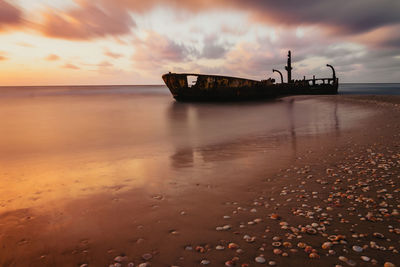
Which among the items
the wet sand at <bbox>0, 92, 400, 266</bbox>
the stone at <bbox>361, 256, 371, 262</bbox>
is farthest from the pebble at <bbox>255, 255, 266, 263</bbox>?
the stone at <bbox>361, 256, 371, 262</bbox>

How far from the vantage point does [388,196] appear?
399 cm

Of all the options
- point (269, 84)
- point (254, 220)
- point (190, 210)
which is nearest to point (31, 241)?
point (190, 210)

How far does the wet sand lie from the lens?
2883mm

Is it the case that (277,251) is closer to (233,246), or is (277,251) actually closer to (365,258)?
(233,246)

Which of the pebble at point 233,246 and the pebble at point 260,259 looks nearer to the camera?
the pebble at point 260,259

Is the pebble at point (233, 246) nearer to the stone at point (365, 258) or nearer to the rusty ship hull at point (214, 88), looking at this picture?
the stone at point (365, 258)

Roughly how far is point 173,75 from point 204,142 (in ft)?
73.8

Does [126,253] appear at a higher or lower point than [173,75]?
lower

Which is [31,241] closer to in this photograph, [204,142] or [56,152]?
[56,152]

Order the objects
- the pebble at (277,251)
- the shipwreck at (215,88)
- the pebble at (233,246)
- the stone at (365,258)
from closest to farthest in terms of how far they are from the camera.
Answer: the stone at (365,258)
the pebble at (277,251)
the pebble at (233,246)
the shipwreck at (215,88)

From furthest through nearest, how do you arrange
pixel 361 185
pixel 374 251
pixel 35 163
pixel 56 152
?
1. pixel 56 152
2. pixel 35 163
3. pixel 361 185
4. pixel 374 251

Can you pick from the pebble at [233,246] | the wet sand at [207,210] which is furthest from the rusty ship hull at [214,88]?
the pebble at [233,246]

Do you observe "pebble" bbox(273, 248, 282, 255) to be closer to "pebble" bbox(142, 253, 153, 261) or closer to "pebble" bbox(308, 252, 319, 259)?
"pebble" bbox(308, 252, 319, 259)

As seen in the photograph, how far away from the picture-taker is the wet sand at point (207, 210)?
2883 mm
